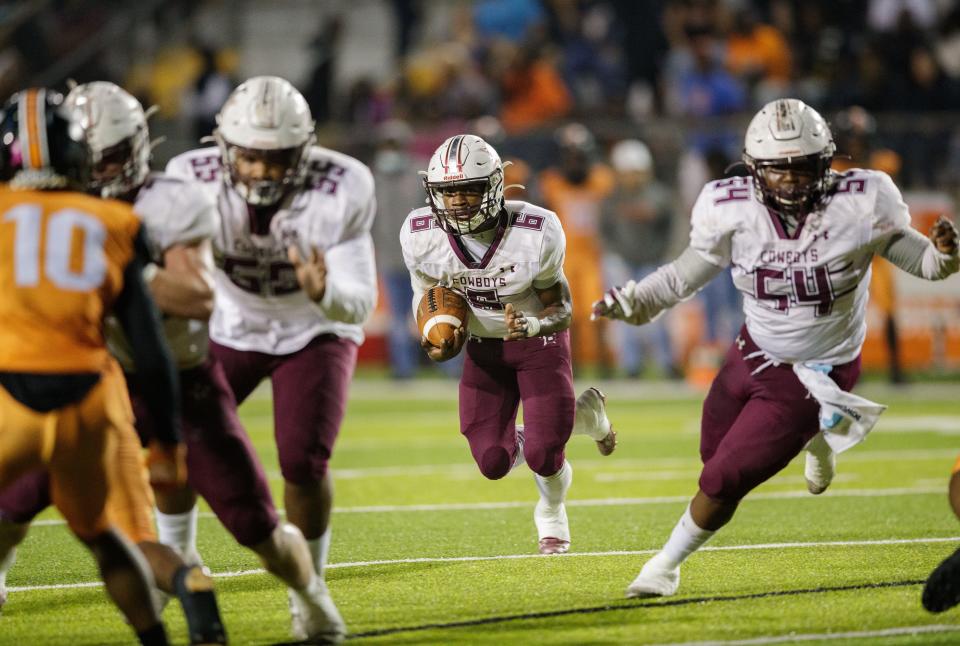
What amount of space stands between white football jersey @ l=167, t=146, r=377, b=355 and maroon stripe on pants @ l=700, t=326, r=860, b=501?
1.27m

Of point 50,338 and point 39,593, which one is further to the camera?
point 39,593

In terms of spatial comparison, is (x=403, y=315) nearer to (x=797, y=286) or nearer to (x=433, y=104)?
(x=433, y=104)

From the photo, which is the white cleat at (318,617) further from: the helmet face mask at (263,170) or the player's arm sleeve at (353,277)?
the helmet face mask at (263,170)

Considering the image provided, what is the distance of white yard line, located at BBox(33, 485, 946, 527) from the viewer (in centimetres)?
698

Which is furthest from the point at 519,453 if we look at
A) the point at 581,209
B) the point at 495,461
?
the point at 581,209

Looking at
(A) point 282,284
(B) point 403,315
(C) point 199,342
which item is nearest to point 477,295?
(A) point 282,284

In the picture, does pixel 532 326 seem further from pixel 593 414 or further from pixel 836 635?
pixel 836 635

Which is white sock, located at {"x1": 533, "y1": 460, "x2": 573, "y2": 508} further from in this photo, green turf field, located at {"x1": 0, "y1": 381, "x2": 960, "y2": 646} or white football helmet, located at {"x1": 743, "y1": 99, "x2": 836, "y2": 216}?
white football helmet, located at {"x1": 743, "y1": 99, "x2": 836, "y2": 216}

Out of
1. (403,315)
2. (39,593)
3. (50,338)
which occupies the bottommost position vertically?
(403,315)

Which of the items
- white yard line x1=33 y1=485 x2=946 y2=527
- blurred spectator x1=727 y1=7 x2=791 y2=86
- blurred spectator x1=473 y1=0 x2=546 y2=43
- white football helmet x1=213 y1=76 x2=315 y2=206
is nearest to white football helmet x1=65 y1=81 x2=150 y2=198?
white football helmet x1=213 y1=76 x2=315 y2=206

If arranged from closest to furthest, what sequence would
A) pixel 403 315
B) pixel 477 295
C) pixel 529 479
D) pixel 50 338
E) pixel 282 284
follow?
pixel 50 338 → pixel 282 284 → pixel 477 295 → pixel 529 479 → pixel 403 315

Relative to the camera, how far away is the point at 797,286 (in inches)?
198

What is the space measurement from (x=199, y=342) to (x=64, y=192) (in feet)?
2.65

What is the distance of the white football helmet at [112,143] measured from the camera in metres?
4.27
